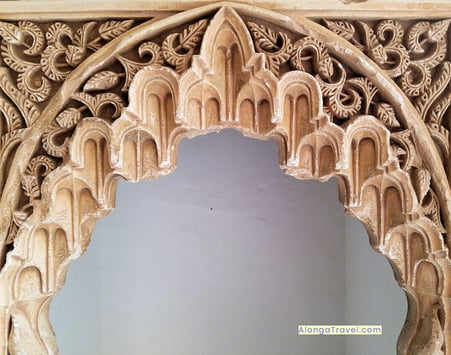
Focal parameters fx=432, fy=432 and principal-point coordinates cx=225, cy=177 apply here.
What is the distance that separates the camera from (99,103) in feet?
3.39

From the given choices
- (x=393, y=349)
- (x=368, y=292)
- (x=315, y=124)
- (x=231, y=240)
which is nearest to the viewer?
(x=315, y=124)

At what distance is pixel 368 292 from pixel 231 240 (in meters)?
0.59

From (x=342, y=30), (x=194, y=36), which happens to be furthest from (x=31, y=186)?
(x=342, y=30)

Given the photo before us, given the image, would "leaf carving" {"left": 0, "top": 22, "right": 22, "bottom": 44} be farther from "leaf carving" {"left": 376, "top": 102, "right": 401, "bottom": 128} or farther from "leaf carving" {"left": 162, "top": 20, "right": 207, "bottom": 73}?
"leaf carving" {"left": 376, "top": 102, "right": 401, "bottom": 128}

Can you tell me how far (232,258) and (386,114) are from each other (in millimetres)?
1036

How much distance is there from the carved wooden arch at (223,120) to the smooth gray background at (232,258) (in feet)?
2.60

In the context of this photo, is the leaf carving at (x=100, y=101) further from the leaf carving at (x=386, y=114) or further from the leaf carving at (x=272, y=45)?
the leaf carving at (x=386, y=114)

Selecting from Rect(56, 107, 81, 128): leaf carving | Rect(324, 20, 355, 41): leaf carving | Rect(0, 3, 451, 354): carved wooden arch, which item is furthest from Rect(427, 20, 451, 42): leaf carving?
Rect(56, 107, 81, 128): leaf carving

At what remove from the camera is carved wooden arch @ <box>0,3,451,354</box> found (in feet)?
3.35

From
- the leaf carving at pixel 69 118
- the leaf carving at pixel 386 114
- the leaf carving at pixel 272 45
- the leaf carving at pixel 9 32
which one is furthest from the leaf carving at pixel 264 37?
the leaf carving at pixel 9 32

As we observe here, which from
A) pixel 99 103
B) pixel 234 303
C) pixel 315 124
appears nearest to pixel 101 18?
pixel 99 103

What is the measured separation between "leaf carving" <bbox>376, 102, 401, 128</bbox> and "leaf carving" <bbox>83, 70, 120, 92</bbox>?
24.9 inches

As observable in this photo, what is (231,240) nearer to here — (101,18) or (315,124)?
(315,124)

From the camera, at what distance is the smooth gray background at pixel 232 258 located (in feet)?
6.09
